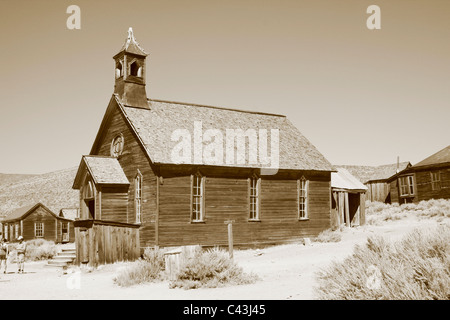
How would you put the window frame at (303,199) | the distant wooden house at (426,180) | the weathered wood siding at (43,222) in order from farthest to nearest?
the weathered wood siding at (43,222) < the distant wooden house at (426,180) < the window frame at (303,199)

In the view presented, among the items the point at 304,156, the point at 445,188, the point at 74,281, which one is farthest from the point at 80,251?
the point at 445,188

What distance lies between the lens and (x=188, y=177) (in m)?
22.8

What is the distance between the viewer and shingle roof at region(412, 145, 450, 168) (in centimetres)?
4173

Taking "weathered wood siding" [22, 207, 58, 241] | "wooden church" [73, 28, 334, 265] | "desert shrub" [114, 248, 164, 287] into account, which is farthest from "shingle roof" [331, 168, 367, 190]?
"weathered wood siding" [22, 207, 58, 241]

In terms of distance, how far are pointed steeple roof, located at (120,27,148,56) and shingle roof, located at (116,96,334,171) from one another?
263 centimetres

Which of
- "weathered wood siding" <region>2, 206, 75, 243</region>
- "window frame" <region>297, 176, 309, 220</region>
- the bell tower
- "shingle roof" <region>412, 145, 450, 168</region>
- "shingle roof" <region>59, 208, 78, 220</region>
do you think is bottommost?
"weathered wood siding" <region>2, 206, 75, 243</region>

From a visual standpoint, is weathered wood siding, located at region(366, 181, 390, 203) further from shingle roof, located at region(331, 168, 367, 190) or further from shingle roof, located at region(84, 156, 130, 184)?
shingle roof, located at region(84, 156, 130, 184)

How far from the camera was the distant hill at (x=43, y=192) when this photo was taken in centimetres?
7131

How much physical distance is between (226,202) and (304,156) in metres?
6.08

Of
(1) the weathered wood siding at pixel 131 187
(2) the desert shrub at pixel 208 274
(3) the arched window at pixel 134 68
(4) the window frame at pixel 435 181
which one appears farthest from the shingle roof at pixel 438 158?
(2) the desert shrub at pixel 208 274

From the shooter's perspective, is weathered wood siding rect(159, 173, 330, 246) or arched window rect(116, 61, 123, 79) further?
arched window rect(116, 61, 123, 79)

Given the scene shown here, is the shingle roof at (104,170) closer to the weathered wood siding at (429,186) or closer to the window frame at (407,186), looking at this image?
the weathered wood siding at (429,186)

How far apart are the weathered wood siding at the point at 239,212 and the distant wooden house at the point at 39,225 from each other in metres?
27.9

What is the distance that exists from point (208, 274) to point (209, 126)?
13.7 meters
